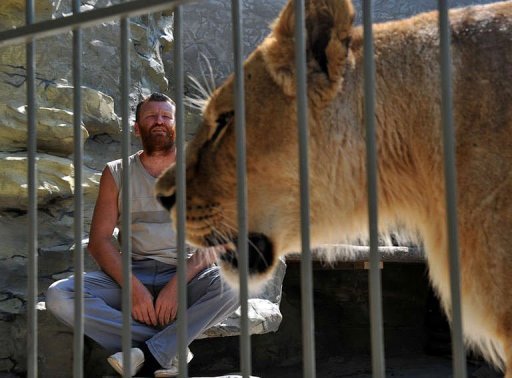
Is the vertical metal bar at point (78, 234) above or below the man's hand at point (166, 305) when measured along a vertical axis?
above

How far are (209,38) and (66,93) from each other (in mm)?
3705

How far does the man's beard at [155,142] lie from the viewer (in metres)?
4.18

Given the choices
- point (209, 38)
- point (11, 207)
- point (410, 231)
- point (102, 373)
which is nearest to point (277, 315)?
point (102, 373)

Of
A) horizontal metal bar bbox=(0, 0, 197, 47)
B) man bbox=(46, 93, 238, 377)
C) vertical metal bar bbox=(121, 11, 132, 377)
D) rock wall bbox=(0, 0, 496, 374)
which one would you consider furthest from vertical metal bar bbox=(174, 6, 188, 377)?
rock wall bbox=(0, 0, 496, 374)

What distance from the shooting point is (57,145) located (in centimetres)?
579

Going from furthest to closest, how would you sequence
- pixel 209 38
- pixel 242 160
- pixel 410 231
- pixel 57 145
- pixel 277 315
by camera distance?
pixel 209 38, pixel 57 145, pixel 277 315, pixel 410 231, pixel 242 160

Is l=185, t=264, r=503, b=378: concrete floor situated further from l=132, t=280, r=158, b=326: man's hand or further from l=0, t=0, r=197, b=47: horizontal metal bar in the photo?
l=0, t=0, r=197, b=47: horizontal metal bar

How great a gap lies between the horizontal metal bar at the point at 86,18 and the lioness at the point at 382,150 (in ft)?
1.53

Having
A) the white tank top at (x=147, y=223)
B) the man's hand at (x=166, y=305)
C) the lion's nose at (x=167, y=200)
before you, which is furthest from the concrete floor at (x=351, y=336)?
the lion's nose at (x=167, y=200)

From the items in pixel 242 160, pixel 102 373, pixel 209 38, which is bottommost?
pixel 102 373

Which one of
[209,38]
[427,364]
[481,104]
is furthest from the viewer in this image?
[209,38]

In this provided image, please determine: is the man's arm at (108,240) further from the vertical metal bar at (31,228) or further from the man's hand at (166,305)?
the vertical metal bar at (31,228)

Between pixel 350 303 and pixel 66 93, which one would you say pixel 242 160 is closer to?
pixel 66 93

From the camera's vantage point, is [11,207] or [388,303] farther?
[388,303]
